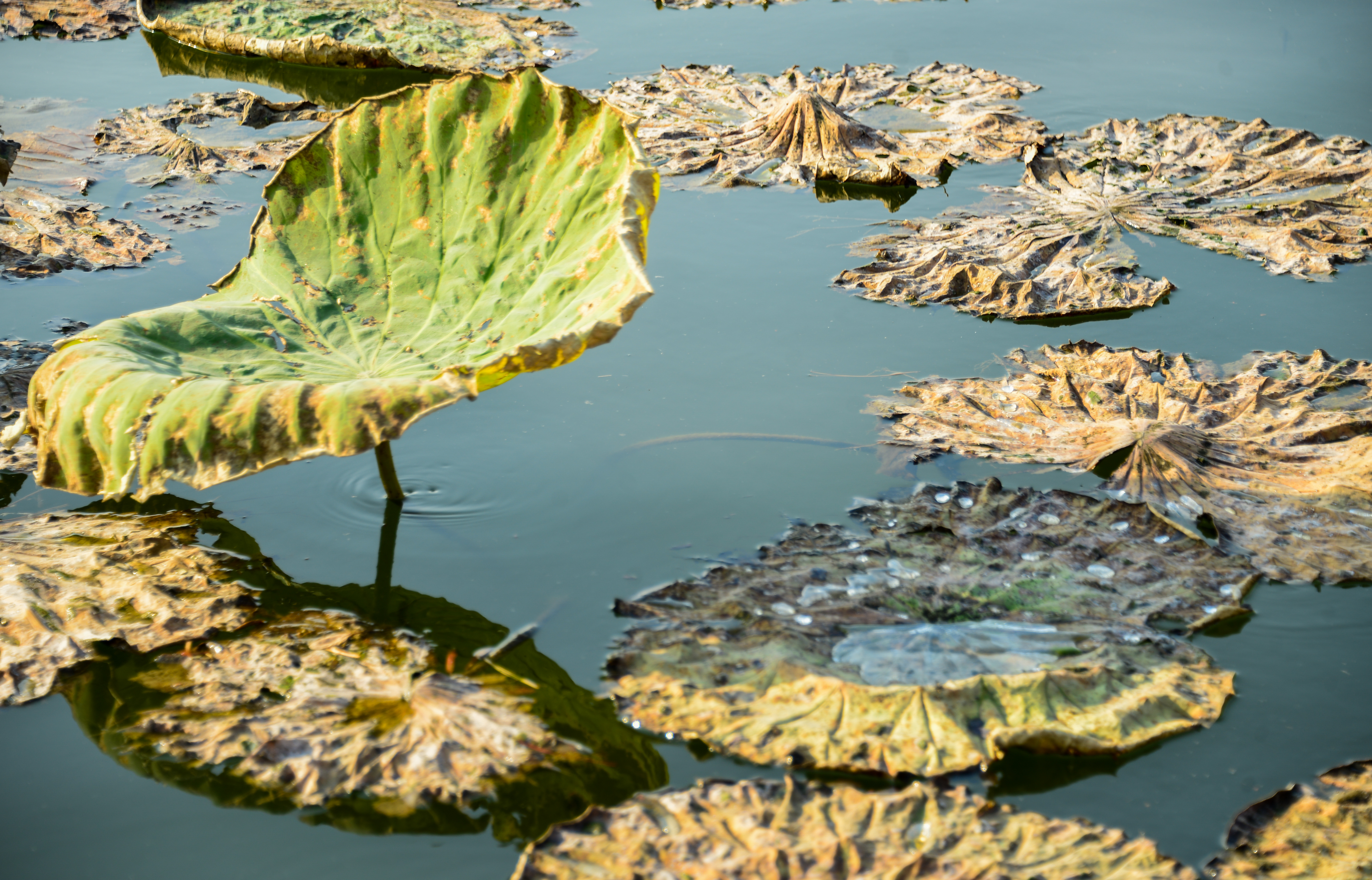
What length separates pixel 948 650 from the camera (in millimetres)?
1459

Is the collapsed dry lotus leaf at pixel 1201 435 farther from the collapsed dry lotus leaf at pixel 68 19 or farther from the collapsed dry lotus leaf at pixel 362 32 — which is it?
the collapsed dry lotus leaf at pixel 68 19

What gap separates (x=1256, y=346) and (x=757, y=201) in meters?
1.43

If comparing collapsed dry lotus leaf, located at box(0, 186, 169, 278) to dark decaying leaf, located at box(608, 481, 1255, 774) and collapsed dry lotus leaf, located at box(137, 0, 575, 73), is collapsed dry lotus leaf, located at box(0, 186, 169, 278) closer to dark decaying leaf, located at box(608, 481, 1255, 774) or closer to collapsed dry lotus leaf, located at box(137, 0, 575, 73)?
collapsed dry lotus leaf, located at box(137, 0, 575, 73)

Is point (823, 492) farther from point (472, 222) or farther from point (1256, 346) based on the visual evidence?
point (1256, 346)

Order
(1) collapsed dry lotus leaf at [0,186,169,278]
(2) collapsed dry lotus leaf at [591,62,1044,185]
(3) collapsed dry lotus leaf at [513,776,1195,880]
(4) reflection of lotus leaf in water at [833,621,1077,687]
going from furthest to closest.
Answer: (2) collapsed dry lotus leaf at [591,62,1044,185] → (1) collapsed dry lotus leaf at [0,186,169,278] → (4) reflection of lotus leaf in water at [833,621,1077,687] → (3) collapsed dry lotus leaf at [513,776,1195,880]

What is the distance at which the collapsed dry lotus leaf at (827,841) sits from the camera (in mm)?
1157

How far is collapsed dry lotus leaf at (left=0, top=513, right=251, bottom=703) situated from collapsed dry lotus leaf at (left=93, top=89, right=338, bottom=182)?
A: 199 centimetres

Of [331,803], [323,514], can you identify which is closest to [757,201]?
[323,514]

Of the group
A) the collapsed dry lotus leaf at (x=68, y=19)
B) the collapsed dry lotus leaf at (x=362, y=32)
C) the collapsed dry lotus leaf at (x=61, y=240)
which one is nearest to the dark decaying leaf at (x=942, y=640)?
the collapsed dry lotus leaf at (x=61, y=240)

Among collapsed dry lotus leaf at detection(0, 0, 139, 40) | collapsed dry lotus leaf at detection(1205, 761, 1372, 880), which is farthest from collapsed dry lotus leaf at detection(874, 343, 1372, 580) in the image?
collapsed dry lotus leaf at detection(0, 0, 139, 40)

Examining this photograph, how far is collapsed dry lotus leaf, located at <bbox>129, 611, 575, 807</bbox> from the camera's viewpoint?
1.32m

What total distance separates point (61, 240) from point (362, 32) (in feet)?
7.12

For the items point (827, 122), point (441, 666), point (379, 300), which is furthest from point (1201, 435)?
point (827, 122)

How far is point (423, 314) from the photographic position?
1.95 meters
